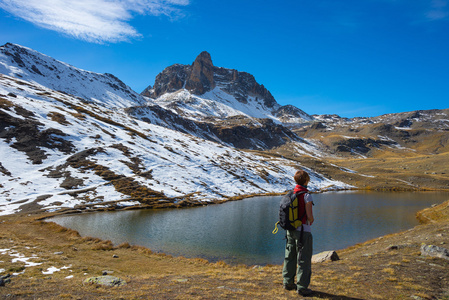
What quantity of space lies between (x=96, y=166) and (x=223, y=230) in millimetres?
51658

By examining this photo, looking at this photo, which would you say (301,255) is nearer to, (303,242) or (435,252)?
(303,242)

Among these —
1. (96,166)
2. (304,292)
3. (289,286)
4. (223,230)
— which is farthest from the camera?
(96,166)

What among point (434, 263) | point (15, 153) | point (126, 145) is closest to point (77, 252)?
point (434, 263)

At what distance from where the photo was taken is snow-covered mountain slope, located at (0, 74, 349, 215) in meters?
58.7

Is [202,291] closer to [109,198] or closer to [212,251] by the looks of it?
[212,251]

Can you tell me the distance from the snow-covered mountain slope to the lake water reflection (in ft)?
40.5

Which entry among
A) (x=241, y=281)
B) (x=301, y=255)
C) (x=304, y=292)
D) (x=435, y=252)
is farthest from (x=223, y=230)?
(x=301, y=255)

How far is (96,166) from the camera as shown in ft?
242

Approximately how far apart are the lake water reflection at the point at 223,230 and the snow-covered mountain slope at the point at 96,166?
12341 mm

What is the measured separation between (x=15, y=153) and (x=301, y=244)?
84.5 m

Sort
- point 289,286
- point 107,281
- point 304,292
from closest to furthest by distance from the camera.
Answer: point 304,292 → point 289,286 → point 107,281

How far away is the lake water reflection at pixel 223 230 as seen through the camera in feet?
100

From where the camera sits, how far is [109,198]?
60344 mm

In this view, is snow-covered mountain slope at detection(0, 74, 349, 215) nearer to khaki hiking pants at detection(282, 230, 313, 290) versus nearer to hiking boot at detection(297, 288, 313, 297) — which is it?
khaki hiking pants at detection(282, 230, 313, 290)
